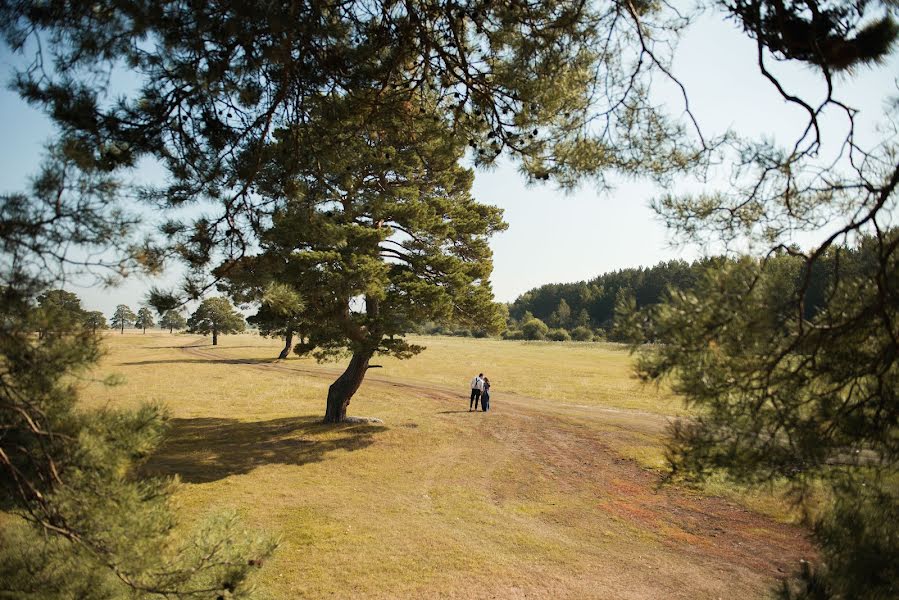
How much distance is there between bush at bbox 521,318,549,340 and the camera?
9238cm

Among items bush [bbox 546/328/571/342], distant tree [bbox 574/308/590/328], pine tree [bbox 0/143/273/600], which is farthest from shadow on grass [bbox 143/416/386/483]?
distant tree [bbox 574/308/590/328]

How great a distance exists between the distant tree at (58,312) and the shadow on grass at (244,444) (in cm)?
1002

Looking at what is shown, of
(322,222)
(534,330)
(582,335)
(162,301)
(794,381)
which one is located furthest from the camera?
(534,330)

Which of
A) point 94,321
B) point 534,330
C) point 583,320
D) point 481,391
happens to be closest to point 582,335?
point 534,330

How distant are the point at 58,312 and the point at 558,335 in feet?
293

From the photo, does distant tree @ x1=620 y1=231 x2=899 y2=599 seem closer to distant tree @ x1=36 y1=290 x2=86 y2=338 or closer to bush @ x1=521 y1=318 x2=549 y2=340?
distant tree @ x1=36 y1=290 x2=86 y2=338

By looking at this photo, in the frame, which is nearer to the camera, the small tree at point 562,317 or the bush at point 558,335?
the bush at point 558,335

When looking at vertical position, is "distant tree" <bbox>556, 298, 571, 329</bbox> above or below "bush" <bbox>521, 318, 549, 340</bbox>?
above

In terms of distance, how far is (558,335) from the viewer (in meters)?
→ 89.0

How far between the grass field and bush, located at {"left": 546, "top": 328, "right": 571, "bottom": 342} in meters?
60.6

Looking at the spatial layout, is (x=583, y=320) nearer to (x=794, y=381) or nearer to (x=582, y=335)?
(x=582, y=335)

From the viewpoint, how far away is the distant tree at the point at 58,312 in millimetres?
2617

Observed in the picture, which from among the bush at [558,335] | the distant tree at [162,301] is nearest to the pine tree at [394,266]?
the distant tree at [162,301]

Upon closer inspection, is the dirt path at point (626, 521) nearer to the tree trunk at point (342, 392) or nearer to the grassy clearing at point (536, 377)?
the tree trunk at point (342, 392)
